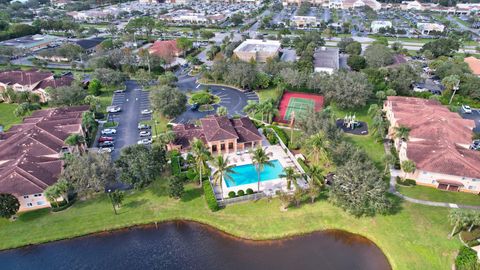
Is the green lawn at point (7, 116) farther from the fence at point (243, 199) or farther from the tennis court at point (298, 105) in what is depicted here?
the tennis court at point (298, 105)

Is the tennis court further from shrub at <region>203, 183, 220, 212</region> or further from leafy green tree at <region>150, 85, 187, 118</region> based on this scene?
shrub at <region>203, 183, 220, 212</region>

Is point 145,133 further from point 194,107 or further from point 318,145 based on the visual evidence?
point 318,145

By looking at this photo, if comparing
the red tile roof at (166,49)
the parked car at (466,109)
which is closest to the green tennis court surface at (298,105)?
the parked car at (466,109)

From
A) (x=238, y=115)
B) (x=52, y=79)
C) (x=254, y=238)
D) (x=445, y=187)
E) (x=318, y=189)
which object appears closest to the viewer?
(x=254, y=238)

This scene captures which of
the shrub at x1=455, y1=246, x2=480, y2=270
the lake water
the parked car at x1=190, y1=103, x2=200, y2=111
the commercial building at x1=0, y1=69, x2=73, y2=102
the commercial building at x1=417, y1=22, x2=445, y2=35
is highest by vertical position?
the commercial building at x1=417, y1=22, x2=445, y2=35

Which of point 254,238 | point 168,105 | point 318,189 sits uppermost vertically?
point 168,105

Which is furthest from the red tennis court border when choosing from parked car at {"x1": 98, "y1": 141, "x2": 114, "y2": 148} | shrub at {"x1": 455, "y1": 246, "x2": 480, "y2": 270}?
shrub at {"x1": 455, "y1": 246, "x2": 480, "y2": 270}

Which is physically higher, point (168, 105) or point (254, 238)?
point (168, 105)

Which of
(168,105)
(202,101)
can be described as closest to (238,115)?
(202,101)

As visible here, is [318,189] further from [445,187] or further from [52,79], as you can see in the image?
[52,79]
